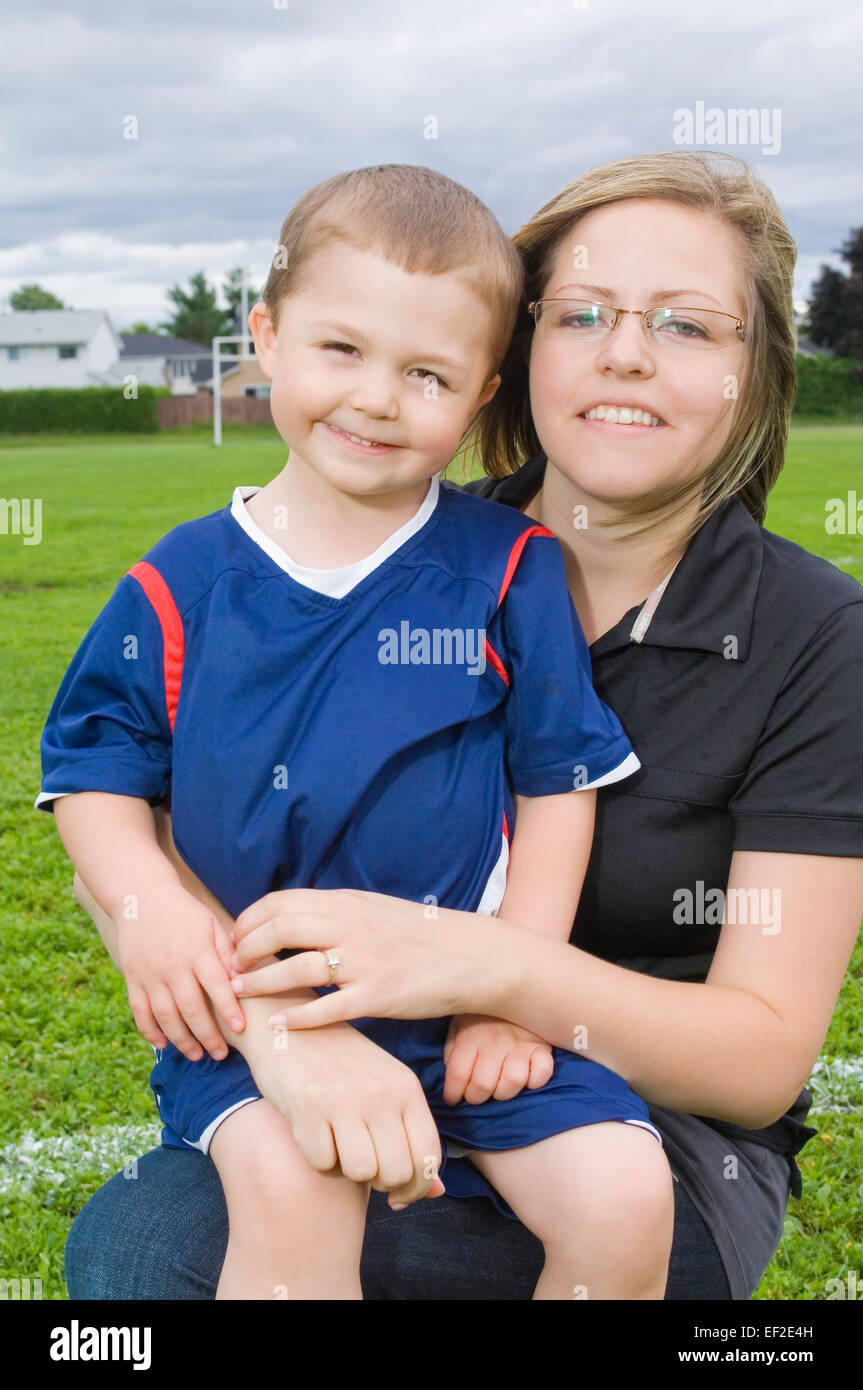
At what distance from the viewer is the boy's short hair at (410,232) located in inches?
75.8

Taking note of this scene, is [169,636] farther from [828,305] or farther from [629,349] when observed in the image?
[828,305]

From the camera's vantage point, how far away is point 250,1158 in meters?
1.74

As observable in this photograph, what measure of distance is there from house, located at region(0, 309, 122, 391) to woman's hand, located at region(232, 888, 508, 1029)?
7589 centimetres

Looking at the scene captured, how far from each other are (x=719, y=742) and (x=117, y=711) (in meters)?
0.90

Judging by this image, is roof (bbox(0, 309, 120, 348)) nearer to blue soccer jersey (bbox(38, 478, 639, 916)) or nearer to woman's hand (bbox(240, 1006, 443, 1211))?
blue soccer jersey (bbox(38, 478, 639, 916))

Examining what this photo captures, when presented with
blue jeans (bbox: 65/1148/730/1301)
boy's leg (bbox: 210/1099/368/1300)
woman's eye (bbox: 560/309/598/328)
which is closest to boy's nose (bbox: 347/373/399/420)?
woman's eye (bbox: 560/309/598/328)

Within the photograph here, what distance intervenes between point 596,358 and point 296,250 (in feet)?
1.58

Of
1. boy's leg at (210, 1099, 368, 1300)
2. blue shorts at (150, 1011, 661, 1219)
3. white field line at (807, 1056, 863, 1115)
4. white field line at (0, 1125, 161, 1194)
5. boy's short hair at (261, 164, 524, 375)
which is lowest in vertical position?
white field line at (0, 1125, 161, 1194)

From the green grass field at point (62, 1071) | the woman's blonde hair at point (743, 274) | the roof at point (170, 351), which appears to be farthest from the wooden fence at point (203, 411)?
the woman's blonde hair at point (743, 274)

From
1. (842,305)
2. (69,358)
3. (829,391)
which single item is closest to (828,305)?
(842,305)

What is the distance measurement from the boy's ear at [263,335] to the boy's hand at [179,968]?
0.82 m

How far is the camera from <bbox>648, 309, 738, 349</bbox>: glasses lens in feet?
6.87
